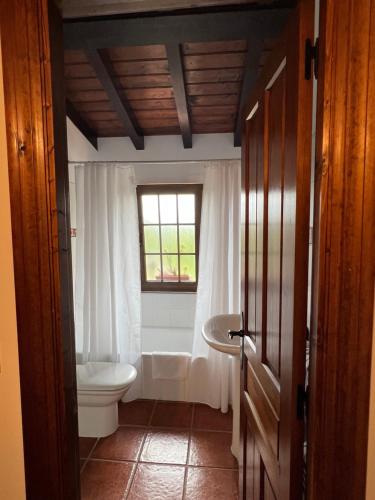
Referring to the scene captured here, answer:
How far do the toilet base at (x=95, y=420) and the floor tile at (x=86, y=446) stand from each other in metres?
0.03

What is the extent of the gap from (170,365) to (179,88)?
7.11 feet

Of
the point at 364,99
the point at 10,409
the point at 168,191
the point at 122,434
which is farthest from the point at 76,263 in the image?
the point at 364,99

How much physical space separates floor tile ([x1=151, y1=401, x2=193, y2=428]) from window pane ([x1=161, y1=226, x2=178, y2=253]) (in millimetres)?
1475

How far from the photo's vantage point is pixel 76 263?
2.57 meters

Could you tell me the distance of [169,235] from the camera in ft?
10.4

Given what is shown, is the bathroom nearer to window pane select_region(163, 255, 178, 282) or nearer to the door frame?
window pane select_region(163, 255, 178, 282)

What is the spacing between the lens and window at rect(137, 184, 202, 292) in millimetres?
3039

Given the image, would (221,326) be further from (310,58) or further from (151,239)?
(310,58)

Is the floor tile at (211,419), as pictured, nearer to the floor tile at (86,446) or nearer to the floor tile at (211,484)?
the floor tile at (211,484)

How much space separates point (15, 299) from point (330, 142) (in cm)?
90

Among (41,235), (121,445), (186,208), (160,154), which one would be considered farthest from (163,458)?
(160,154)

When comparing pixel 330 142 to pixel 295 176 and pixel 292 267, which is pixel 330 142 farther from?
pixel 292 267

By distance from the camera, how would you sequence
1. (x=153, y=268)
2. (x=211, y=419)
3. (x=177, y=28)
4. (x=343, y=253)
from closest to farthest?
(x=343, y=253) → (x=177, y=28) → (x=211, y=419) → (x=153, y=268)

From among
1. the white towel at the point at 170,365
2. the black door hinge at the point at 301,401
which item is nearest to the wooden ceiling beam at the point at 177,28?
the black door hinge at the point at 301,401
